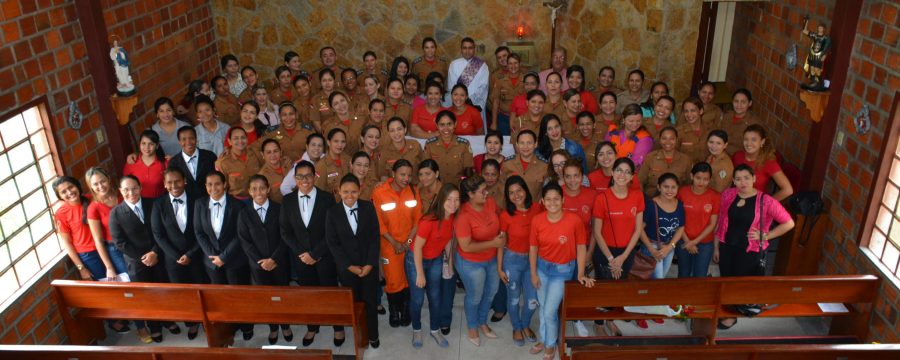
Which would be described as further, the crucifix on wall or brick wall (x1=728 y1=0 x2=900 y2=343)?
the crucifix on wall

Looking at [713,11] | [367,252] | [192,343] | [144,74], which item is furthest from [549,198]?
[713,11]

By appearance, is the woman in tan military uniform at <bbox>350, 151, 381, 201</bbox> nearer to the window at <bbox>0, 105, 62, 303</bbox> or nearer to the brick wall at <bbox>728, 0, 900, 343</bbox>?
the window at <bbox>0, 105, 62, 303</bbox>

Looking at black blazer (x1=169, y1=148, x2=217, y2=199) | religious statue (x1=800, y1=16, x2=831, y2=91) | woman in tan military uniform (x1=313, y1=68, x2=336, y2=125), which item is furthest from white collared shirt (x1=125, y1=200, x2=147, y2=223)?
religious statue (x1=800, y1=16, x2=831, y2=91)

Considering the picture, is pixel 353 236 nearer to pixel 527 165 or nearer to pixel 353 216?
pixel 353 216

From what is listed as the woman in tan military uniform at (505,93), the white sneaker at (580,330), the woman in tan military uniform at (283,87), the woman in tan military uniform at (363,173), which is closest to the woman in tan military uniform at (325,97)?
the woman in tan military uniform at (283,87)

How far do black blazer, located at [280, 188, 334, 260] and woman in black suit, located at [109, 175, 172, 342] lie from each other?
43.9 inches

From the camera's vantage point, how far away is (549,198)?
469 centimetres

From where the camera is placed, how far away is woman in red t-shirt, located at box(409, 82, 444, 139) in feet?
22.9

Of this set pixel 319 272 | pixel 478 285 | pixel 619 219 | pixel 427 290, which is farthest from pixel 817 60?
pixel 319 272

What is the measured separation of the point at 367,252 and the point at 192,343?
1863 millimetres

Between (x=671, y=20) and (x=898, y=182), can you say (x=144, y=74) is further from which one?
(x=898, y=182)

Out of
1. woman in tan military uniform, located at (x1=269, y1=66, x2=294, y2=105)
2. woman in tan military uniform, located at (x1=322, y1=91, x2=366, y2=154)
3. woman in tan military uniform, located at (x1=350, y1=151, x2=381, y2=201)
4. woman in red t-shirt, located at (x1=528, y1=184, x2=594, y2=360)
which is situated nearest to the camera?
woman in red t-shirt, located at (x1=528, y1=184, x2=594, y2=360)

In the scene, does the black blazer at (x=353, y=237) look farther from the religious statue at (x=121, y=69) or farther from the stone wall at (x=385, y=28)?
the stone wall at (x=385, y=28)

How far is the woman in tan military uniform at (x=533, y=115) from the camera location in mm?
6574
